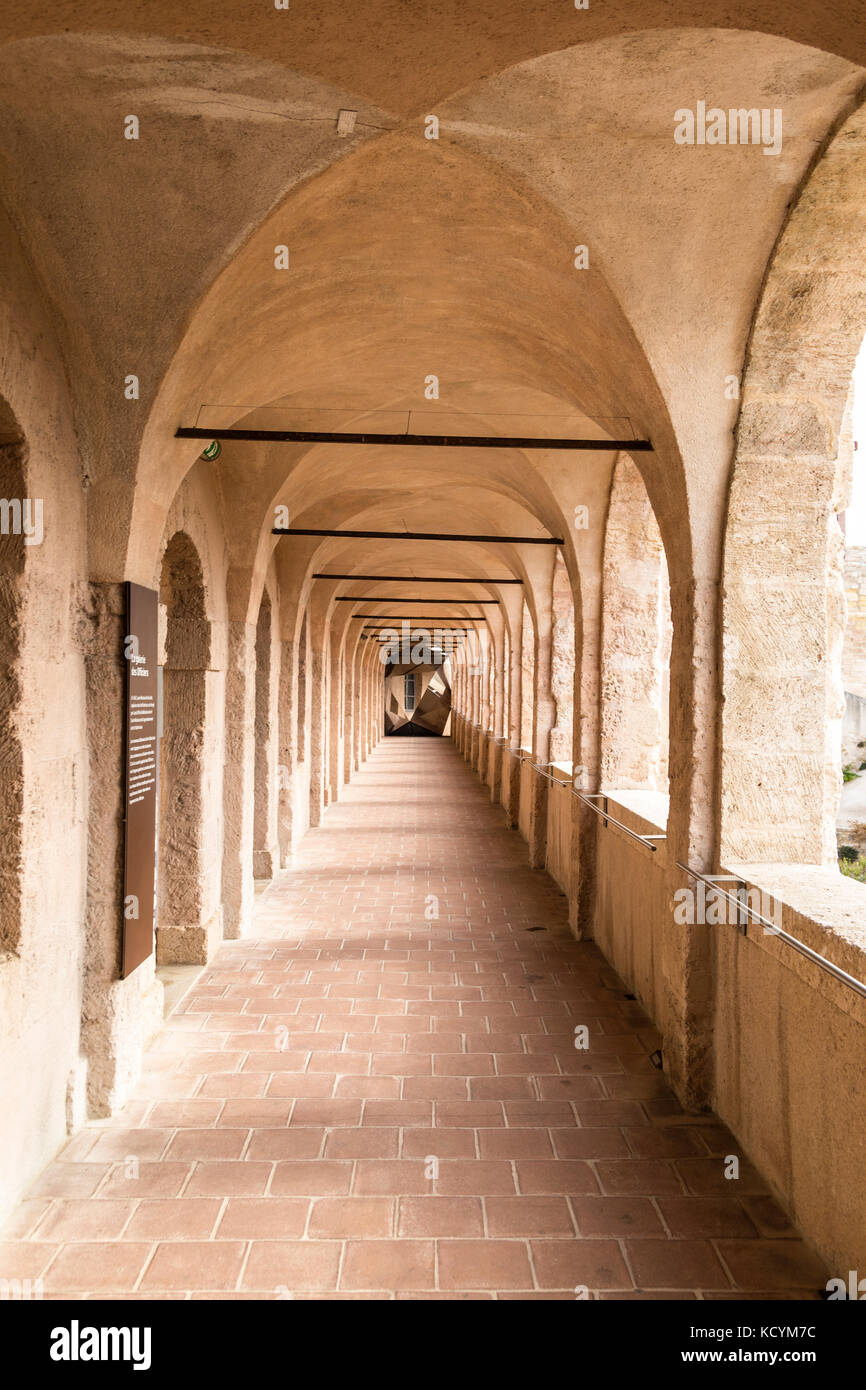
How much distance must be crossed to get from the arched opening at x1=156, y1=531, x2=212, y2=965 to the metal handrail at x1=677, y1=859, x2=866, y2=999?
3907 millimetres

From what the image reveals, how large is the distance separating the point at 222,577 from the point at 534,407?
9.30ft

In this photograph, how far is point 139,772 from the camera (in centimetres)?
508

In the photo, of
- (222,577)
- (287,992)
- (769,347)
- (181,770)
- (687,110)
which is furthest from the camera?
(222,577)

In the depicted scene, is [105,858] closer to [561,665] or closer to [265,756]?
[265,756]

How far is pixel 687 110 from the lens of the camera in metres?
3.82

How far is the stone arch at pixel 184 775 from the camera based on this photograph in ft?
23.5

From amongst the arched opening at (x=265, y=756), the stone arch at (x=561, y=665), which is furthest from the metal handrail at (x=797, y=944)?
the stone arch at (x=561, y=665)

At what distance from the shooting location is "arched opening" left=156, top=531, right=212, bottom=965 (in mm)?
7172

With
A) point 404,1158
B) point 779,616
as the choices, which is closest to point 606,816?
point 779,616

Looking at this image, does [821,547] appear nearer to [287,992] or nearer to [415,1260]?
[415,1260]

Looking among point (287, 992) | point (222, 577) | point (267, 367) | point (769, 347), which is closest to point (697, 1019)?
point (287, 992)

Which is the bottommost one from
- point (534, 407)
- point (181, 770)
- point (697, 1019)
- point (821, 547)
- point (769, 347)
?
point (697, 1019)

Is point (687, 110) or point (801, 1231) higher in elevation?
point (687, 110)

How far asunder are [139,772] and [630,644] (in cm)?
451
